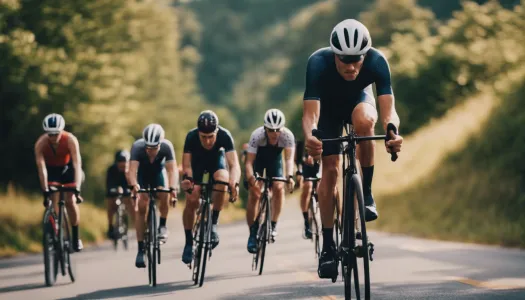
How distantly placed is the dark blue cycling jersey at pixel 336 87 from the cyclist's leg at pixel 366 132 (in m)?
0.06

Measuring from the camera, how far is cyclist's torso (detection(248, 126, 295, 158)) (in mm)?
14219

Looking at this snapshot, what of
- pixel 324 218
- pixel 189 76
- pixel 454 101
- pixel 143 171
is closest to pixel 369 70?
pixel 324 218

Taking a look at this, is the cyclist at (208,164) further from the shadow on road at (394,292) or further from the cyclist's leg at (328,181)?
the cyclist's leg at (328,181)

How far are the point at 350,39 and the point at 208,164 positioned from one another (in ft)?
16.9

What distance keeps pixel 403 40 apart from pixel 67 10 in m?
23.6

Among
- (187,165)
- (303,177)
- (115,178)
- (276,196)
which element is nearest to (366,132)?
(187,165)

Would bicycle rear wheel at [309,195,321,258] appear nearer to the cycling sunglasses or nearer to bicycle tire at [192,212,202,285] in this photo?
bicycle tire at [192,212,202,285]

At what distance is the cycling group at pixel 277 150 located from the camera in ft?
27.6

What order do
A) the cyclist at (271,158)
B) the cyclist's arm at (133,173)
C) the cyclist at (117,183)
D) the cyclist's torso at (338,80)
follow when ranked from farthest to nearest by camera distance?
the cyclist at (117,183)
the cyclist at (271,158)
the cyclist's arm at (133,173)
the cyclist's torso at (338,80)

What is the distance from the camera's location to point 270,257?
16828mm

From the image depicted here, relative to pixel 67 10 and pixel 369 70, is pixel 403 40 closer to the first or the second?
pixel 67 10

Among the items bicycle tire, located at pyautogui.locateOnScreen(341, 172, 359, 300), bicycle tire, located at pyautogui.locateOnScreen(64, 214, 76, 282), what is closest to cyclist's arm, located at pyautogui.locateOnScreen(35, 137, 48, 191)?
bicycle tire, located at pyautogui.locateOnScreen(64, 214, 76, 282)

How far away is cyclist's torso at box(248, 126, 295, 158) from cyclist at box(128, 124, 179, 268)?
123 cm

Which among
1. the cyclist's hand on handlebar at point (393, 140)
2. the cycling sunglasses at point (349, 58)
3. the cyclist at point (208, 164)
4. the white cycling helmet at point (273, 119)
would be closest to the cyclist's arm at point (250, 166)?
the white cycling helmet at point (273, 119)
